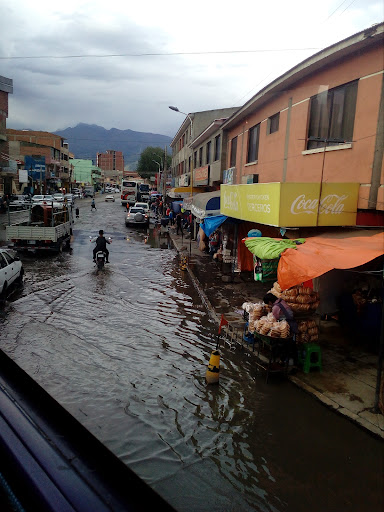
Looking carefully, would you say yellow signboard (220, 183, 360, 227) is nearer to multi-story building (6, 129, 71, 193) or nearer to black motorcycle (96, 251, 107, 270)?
black motorcycle (96, 251, 107, 270)

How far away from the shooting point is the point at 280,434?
5.76m

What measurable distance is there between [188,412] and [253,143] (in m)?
14.1

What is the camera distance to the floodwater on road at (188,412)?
467 centimetres

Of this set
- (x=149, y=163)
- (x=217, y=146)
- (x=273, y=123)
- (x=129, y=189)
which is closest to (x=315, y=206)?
(x=273, y=123)

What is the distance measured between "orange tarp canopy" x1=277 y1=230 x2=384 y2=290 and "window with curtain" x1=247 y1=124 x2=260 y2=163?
10.3 m

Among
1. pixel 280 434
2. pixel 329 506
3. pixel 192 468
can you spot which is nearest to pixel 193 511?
pixel 192 468

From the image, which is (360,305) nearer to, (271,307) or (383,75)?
(271,307)

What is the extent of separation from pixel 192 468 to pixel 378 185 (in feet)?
22.6

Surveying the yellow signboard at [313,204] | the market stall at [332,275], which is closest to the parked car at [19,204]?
the yellow signboard at [313,204]

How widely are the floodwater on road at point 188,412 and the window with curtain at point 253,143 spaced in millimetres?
8454

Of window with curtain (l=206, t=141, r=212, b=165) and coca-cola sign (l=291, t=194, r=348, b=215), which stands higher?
window with curtain (l=206, t=141, r=212, b=165)

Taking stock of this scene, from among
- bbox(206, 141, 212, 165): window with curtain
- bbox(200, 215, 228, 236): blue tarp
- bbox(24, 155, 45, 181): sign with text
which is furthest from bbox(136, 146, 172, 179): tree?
bbox(200, 215, 228, 236): blue tarp

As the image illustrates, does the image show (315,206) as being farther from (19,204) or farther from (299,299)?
(19,204)

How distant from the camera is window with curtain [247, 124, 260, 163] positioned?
A: 17.1m
